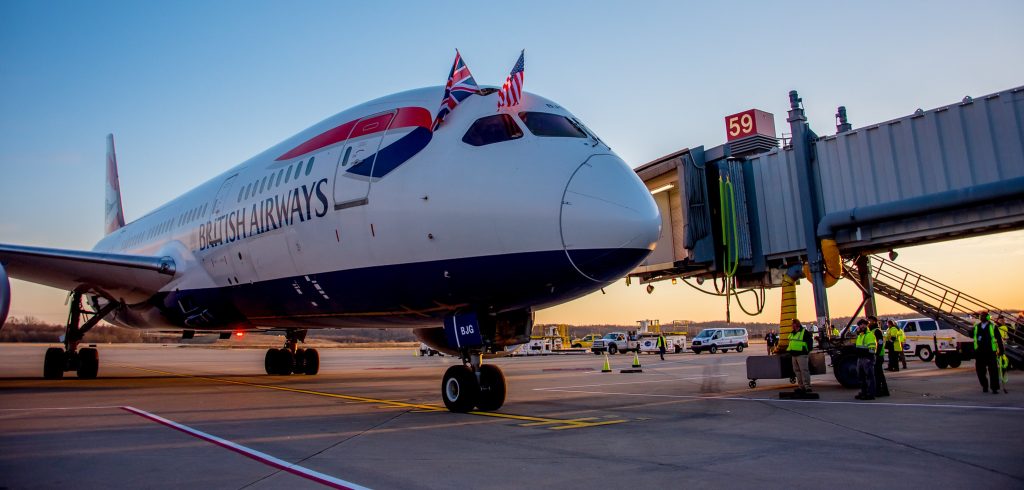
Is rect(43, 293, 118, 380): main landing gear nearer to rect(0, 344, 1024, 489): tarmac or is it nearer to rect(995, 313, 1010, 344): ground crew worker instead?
rect(0, 344, 1024, 489): tarmac

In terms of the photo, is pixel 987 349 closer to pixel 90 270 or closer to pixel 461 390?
pixel 461 390

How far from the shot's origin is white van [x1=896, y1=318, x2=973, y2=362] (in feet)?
94.0

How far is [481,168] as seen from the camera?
949cm

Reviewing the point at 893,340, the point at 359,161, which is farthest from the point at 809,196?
the point at 359,161

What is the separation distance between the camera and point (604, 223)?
873cm

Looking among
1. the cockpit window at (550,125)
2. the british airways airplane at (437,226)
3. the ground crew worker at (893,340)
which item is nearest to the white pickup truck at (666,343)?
the ground crew worker at (893,340)

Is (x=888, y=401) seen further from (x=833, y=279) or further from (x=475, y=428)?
(x=475, y=428)

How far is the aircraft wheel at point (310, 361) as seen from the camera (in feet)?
74.6

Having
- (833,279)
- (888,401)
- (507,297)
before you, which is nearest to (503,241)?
(507,297)

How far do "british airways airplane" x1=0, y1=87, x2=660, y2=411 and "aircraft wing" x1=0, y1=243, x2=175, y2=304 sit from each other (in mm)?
432

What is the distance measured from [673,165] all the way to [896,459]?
471 inches

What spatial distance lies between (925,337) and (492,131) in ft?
90.5

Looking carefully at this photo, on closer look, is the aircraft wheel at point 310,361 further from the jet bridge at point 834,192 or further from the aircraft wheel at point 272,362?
the jet bridge at point 834,192

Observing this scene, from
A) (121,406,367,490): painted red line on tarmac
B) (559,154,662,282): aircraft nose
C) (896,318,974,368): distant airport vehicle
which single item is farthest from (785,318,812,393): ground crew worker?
(896,318,974,368): distant airport vehicle
